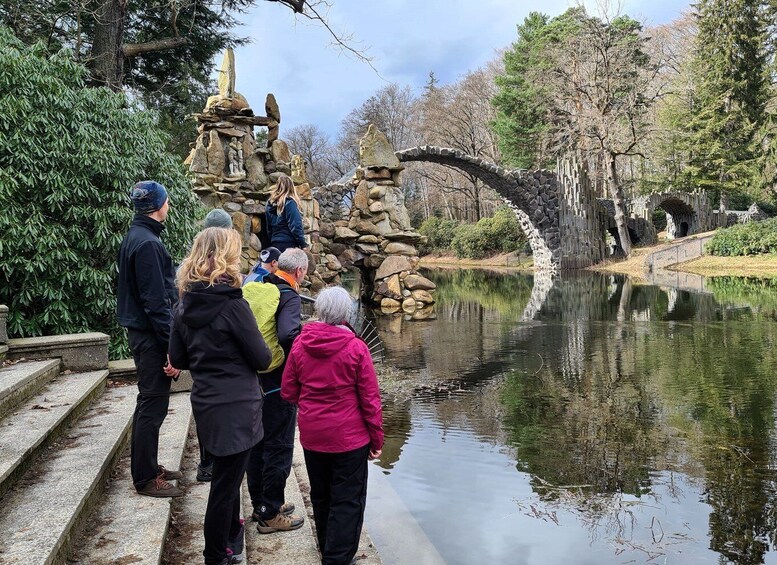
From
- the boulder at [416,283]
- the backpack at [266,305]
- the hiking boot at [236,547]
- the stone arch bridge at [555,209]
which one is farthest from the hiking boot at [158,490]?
the stone arch bridge at [555,209]

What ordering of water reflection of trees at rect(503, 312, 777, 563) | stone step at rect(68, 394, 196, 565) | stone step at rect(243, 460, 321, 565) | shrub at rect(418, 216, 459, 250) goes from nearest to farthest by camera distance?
stone step at rect(68, 394, 196, 565), stone step at rect(243, 460, 321, 565), water reflection of trees at rect(503, 312, 777, 563), shrub at rect(418, 216, 459, 250)

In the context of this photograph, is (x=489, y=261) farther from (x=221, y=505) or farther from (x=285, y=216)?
(x=221, y=505)

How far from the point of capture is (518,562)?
338cm

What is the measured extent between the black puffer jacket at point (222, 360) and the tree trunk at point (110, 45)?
898 centimetres

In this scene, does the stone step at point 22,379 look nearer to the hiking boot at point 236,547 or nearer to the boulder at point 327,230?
the hiking boot at point 236,547

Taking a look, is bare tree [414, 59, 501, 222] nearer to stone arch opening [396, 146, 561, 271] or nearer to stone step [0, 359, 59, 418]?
stone arch opening [396, 146, 561, 271]

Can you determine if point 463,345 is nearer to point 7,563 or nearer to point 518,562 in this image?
point 518,562

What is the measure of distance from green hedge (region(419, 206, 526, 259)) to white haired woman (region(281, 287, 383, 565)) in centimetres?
3371

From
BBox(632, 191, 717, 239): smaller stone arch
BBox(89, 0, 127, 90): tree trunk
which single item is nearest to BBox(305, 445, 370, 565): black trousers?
BBox(89, 0, 127, 90): tree trunk

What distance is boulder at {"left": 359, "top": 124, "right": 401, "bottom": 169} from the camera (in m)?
16.3

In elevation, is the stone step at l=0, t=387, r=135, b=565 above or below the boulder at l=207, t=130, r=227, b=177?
below

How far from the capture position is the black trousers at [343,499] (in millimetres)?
2686

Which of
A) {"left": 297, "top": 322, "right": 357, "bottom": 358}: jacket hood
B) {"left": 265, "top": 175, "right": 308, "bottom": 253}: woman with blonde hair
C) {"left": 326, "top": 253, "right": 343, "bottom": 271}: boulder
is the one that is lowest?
{"left": 297, "top": 322, "right": 357, "bottom": 358}: jacket hood

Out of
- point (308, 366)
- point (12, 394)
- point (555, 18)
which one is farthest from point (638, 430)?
point (555, 18)
